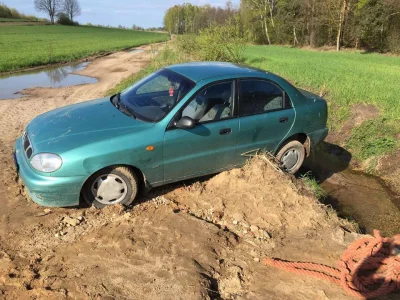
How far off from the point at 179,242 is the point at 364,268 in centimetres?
212

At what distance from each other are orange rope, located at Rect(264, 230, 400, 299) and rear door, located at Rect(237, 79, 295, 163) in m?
1.92

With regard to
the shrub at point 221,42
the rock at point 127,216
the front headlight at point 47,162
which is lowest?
the rock at point 127,216

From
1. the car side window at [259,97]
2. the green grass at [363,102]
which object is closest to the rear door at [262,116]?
the car side window at [259,97]

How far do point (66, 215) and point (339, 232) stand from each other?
357 cm

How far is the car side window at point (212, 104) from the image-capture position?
474cm

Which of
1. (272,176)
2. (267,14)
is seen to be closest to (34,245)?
(272,176)

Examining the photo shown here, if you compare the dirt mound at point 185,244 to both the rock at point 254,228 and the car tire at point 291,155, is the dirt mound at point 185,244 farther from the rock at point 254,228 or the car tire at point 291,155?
the car tire at point 291,155

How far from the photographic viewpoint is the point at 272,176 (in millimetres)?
5312

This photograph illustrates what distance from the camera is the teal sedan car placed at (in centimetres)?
413

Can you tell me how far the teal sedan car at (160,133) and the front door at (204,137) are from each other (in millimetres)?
14

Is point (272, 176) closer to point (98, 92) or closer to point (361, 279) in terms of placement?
point (361, 279)

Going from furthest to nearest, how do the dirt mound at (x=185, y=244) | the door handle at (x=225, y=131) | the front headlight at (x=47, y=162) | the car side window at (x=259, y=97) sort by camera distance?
the car side window at (x=259, y=97) → the door handle at (x=225, y=131) → the front headlight at (x=47, y=162) → the dirt mound at (x=185, y=244)

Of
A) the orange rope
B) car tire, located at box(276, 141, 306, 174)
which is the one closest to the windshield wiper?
car tire, located at box(276, 141, 306, 174)

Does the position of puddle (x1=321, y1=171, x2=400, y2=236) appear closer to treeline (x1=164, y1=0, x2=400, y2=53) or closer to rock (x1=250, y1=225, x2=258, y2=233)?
rock (x1=250, y1=225, x2=258, y2=233)
